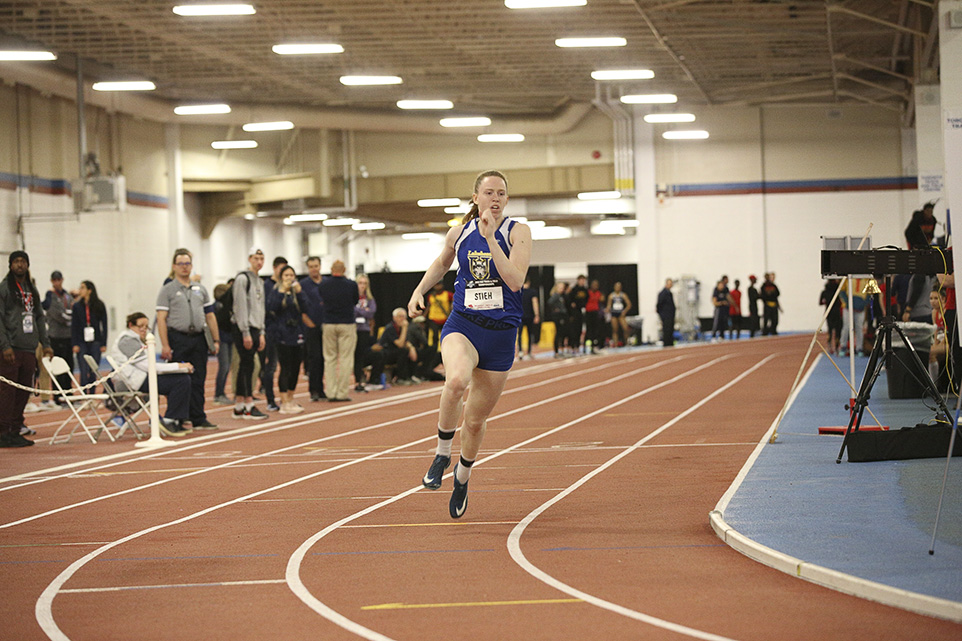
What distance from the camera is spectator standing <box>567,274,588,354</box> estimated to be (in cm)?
2666

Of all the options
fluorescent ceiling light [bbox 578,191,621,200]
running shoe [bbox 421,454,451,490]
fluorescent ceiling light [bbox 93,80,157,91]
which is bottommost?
running shoe [bbox 421,454,451,490]

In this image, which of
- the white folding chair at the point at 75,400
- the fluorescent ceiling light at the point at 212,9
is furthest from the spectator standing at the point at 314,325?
the fluorescent ceiling light at the point at 212,9

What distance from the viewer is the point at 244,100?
1143 inches

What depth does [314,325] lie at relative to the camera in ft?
50.3

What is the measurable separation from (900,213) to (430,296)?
60.0 feet

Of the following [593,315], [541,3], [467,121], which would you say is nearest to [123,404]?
[541,3]

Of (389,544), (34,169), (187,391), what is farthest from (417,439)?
(34,169)

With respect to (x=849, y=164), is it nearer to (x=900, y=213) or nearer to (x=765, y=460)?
(x=900, y=213)

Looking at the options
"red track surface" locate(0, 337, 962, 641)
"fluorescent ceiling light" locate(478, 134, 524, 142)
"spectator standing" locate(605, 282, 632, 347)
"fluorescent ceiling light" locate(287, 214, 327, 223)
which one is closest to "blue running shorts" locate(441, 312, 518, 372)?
"red track surface" locate(0, 337, 962, 641)

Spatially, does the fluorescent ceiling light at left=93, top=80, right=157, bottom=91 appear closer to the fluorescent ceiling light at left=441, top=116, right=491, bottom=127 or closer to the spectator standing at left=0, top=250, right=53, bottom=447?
the fluorescent ceiling light at left=441, top=116, right=491, bottom=127

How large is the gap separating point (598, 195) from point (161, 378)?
2315 centimetres

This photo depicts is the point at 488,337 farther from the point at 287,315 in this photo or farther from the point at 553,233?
the point at 553,233

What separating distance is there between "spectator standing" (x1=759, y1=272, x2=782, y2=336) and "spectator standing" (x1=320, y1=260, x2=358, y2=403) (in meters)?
17.3

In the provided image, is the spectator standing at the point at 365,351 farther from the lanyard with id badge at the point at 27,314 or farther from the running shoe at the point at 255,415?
the lanyard with id badge at the point at 27,314
